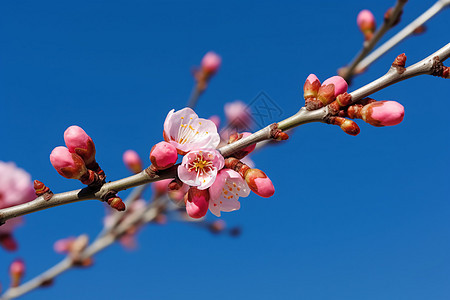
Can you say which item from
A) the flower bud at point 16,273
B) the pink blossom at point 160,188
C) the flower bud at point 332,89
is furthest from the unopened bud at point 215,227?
the flower bud at point 332,89

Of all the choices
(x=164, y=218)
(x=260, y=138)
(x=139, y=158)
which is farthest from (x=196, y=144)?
(x=164, y=218)

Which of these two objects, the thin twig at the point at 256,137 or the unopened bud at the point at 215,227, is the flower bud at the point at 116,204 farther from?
the unopened bud at the point at 215,227

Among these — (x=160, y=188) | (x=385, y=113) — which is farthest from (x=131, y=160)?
(x=385, y=113)

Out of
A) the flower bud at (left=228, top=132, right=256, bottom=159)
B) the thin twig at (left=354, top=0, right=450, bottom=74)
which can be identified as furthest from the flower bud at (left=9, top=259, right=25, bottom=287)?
the thin twig at (left=354, top=0, right=450, bottom=74)

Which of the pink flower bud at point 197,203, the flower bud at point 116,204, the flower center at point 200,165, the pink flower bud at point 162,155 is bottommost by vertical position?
the flower bud at point 116,204

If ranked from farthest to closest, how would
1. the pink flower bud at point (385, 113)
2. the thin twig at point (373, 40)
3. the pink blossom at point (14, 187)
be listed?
the thin twig at point (373, 40), the pink blossom at point (14, 187), the pink flower bud at point (385, 113)

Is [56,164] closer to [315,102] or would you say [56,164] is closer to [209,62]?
[315,102]

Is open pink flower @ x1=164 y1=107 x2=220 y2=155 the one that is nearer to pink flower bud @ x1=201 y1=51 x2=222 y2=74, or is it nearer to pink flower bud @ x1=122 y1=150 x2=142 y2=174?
pink flower bud @ x1=122 y1=150 x2=142 y2=174
